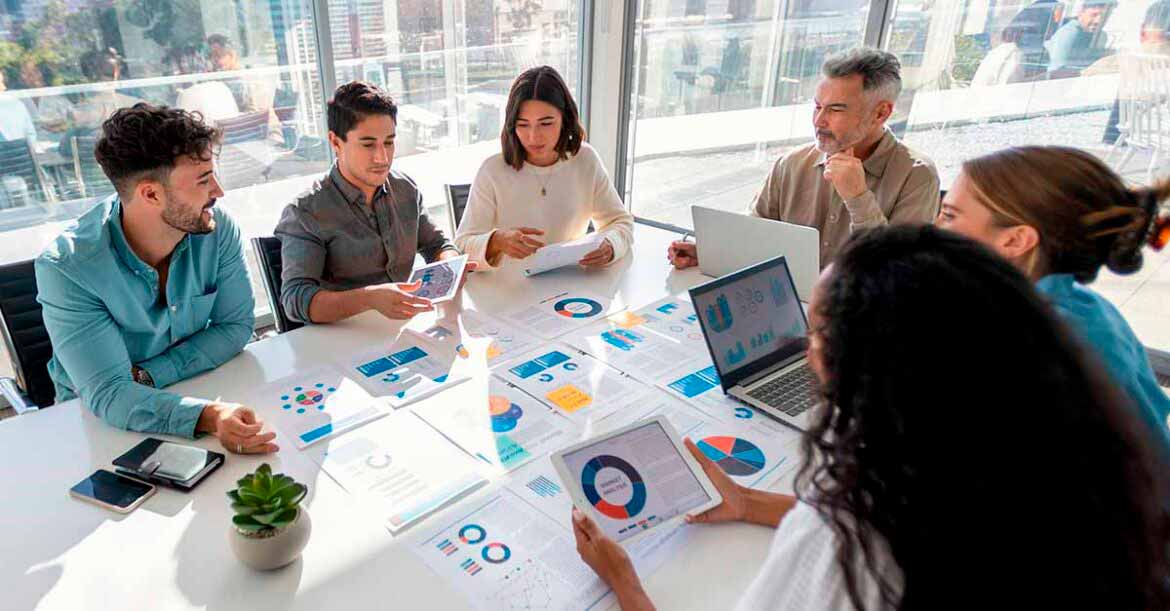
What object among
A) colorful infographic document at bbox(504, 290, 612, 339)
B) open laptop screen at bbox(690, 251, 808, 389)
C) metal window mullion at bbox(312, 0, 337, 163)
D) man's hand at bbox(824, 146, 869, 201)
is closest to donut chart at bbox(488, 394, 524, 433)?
colorful infographic document at bbox(504, 290, 612, 339)

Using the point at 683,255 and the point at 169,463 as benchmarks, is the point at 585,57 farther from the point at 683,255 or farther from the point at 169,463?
the point at 169,463

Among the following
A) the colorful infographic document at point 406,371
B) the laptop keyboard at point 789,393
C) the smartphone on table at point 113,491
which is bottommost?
the smartphone on table at point 113,491

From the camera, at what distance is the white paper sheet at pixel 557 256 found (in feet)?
6.74

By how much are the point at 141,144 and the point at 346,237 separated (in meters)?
0.64

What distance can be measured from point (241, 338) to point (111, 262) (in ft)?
1.05

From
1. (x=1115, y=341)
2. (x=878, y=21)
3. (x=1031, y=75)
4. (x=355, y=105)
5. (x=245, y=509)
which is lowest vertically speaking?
(x=245, y=509)

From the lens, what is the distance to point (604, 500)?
1.03 meters

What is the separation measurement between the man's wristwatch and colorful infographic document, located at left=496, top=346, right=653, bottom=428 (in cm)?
74

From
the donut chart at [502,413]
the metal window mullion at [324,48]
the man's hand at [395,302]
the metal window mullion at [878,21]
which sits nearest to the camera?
Answer: the donut chart at [502,413]

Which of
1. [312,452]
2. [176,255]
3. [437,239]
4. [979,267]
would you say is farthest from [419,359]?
[979,267]

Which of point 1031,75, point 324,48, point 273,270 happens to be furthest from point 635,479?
point 1031,75

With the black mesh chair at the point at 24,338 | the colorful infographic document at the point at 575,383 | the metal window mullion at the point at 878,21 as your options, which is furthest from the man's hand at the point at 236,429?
the metal window mullion at the point at 878,21

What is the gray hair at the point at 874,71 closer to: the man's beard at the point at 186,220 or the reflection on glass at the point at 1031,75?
the reflection on glass at the point at 1031,75

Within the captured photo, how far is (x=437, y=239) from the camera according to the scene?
2.29 metres
